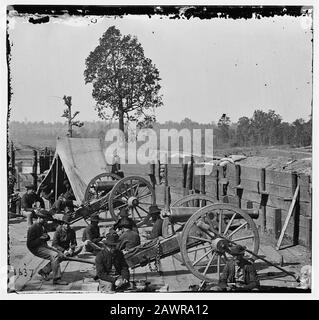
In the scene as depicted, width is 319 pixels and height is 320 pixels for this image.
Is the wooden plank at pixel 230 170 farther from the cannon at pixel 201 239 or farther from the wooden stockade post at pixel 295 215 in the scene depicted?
the cannon at pixel 201 239

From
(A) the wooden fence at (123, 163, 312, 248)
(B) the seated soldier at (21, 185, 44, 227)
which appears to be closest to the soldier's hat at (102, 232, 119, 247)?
(A) the wooden fence at (123, 163, 312, 248)

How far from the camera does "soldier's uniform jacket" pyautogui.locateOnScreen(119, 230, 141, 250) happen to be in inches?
319

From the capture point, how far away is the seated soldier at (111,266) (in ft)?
25.3

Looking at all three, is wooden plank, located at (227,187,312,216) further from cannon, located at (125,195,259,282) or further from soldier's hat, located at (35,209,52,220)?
soldier's hat, located at (35,209,52,220)

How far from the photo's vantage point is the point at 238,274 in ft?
25.5

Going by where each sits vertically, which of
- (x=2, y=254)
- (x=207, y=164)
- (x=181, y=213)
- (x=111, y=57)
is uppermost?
(x=111, y=57)

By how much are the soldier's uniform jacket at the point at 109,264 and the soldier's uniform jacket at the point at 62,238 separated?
87cm

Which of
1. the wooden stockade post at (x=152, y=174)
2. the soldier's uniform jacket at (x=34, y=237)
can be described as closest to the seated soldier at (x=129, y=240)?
the soldier's uniform jacket at (x=34, y=237)

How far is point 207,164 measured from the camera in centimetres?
1033

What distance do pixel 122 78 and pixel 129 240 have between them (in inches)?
113

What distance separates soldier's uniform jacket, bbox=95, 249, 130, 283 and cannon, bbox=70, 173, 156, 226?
Result: 214 centimetres
